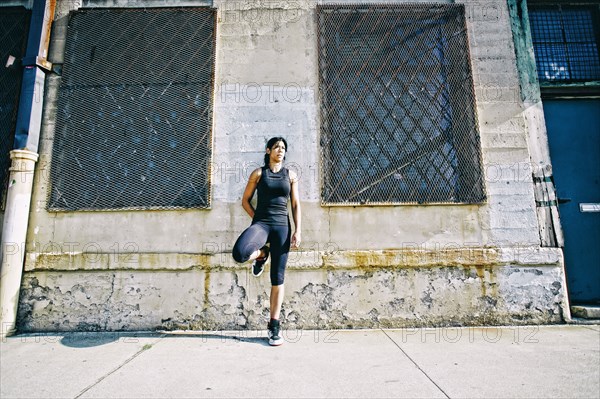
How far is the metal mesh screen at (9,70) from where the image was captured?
4.12 m

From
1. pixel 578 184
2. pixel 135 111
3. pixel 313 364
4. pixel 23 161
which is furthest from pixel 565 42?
pixel 23 161

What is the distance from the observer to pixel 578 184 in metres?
4.27

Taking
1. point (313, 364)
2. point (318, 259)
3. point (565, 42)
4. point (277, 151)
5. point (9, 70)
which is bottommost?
point (313, 364)

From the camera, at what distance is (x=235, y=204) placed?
3982 millimetres

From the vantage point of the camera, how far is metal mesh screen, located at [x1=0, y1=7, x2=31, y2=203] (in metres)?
4.12

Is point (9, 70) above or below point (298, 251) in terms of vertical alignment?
above

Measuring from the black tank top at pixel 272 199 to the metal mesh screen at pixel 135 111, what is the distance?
1007 millimetres

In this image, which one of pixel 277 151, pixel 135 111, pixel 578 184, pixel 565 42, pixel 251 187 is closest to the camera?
pixel 277 151

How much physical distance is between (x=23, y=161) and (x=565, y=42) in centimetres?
689

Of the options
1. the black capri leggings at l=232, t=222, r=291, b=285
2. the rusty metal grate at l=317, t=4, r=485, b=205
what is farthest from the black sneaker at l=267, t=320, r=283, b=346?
the rusty metal grate at l=317, t=4, r=485, b=205

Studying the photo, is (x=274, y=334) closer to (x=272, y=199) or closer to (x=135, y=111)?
(x=272, y=199)

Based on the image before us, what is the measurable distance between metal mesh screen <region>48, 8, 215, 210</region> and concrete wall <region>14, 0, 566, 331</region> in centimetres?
18

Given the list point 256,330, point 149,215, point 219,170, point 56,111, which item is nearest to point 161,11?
point 56,111

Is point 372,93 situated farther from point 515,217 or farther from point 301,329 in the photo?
point 301,329
